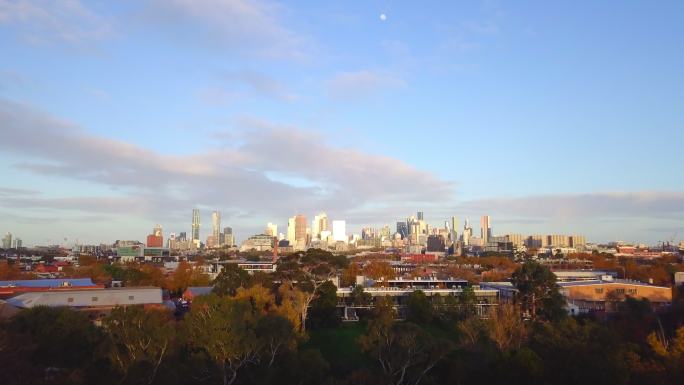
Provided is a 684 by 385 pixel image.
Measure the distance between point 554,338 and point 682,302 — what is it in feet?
45.4

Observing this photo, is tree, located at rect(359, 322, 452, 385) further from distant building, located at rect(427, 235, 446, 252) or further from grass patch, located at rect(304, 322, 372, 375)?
distant building, located at rect(427, 235, 446, 252)

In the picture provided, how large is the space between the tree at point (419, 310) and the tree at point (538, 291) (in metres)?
4.95

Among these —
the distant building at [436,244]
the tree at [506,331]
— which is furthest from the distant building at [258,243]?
the tree at [506,331]

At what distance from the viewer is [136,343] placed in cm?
1706

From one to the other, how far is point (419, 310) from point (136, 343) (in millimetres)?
16738

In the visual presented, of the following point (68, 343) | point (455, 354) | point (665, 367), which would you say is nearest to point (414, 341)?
point (455, 354)

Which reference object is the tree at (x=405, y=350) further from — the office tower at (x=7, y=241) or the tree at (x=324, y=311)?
the office tower at (x=7, y=241)

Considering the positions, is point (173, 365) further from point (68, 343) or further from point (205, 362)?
point (68, 343)

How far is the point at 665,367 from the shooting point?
14656 millimetres

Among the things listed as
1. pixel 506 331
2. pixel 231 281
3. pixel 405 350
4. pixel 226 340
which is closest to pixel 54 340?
pixel 226 340

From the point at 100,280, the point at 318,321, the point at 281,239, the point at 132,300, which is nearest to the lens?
the point at 318,321

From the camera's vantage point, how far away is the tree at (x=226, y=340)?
1688cm

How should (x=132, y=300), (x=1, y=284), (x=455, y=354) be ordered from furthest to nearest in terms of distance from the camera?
(x=1, y=284) < (x=132, y=300) < (x=455, y=354)

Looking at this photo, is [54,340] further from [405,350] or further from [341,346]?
[341,346]
